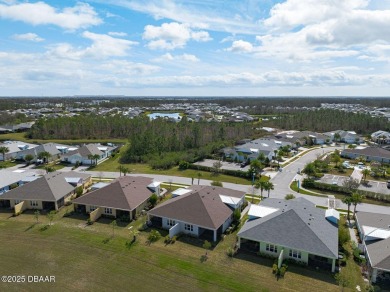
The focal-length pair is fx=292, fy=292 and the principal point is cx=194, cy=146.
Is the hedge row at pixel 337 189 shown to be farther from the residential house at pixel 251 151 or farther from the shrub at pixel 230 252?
the shrub at pixel 230 252

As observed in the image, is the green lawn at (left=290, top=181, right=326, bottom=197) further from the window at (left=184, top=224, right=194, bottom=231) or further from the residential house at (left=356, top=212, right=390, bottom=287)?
the window at (left=184, top=224, right=194, bottom=231)

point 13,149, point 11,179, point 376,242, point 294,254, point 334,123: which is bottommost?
point 294,254

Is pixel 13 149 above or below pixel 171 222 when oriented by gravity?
above

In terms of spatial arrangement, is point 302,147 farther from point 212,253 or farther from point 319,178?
point 212,253

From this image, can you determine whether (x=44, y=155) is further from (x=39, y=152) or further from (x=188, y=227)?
(x=188, y=227)

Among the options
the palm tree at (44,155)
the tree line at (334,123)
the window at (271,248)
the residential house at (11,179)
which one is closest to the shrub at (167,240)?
the window at (271,248)

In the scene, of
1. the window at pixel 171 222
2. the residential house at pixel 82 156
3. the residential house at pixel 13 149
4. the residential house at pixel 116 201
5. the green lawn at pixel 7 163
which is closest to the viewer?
the window at pixel 171 222

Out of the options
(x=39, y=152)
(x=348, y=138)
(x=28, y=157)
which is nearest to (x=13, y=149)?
(x=39, y=152)
